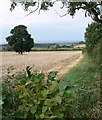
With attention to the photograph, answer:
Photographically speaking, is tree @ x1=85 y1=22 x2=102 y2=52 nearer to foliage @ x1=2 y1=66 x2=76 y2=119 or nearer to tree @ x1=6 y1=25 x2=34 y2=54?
tree @ x1=6 y1=25 x2=34 y2=54

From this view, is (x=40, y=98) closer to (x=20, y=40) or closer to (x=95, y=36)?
(x=20, y=40)

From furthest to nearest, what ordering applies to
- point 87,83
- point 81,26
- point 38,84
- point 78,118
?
point 81,26
point 87,83
point 78,118
point 38,84

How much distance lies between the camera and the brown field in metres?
1.42

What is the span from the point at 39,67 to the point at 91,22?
71 cm

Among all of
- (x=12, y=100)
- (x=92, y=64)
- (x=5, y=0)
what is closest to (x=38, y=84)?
(x=12, y=100)

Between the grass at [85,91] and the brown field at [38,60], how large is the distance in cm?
8

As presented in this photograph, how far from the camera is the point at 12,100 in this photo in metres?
1.23

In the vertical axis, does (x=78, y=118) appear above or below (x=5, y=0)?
below

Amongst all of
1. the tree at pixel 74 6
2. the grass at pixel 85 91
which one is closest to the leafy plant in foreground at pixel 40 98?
the grass at pixel 85 91

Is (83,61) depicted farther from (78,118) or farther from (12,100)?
(12,100)

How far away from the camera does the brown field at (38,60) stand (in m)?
1.42

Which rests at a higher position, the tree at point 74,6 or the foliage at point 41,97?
the tree at point 74,6

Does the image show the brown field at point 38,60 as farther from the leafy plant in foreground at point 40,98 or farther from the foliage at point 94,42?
the foliage at point 94,42

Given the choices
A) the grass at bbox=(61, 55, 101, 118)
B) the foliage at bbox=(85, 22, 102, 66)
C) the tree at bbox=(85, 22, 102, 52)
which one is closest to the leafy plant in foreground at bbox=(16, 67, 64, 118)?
the grass at bbox=(61, 55, 101, 118)
